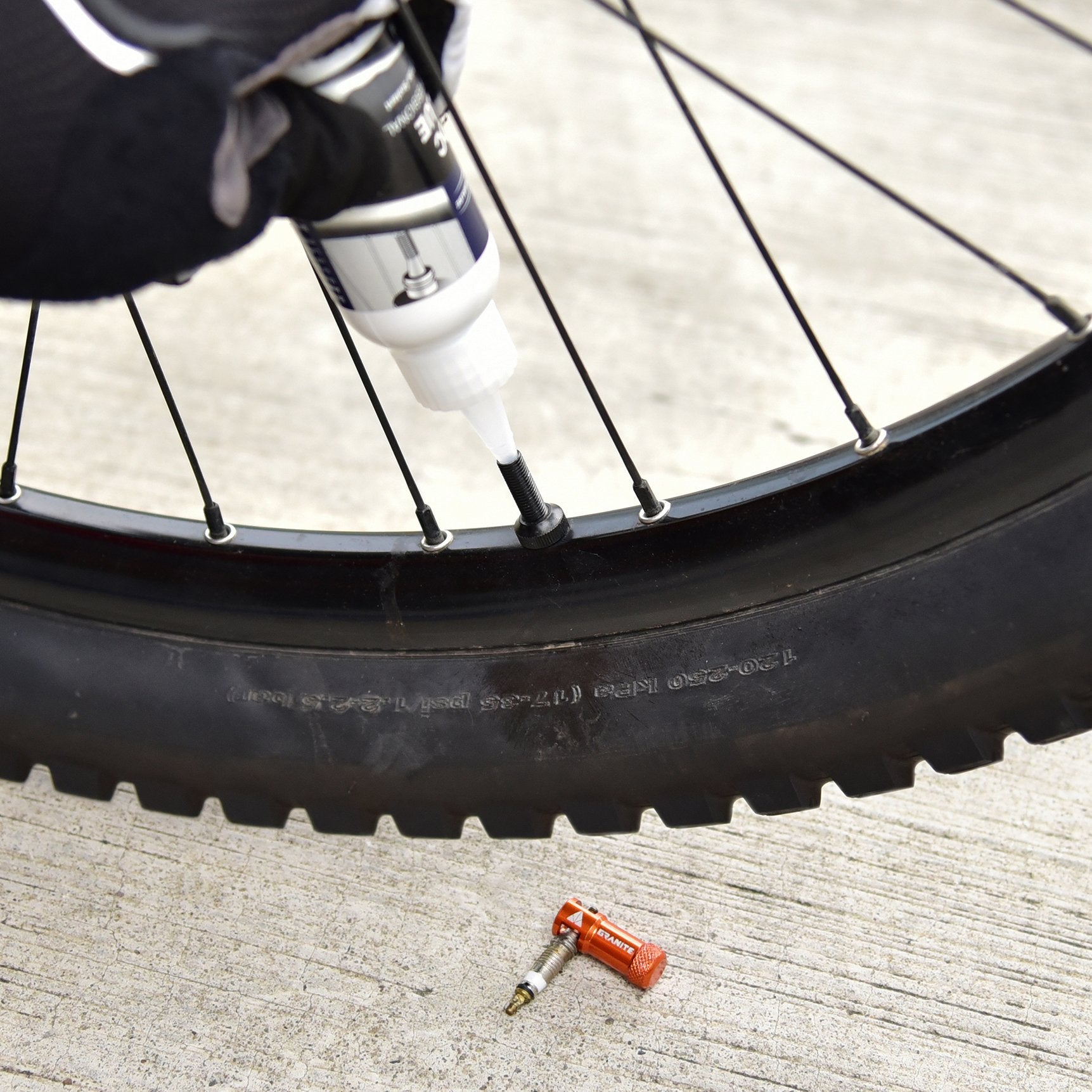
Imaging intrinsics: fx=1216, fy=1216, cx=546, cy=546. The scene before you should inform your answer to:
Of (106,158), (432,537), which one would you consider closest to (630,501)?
(432,537)

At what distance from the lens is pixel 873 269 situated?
1.18 m

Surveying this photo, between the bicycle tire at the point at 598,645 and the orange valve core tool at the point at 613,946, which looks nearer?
the bicycle tire at the point at 598,645

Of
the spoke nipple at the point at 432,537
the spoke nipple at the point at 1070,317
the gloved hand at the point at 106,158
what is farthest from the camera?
the spoke nipple at the point at 432,537

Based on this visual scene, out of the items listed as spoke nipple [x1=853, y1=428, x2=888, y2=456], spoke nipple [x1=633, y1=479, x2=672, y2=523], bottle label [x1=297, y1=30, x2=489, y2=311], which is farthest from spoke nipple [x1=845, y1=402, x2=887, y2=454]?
bottle label [x1=297, y1=30, x2=489, y2=311]

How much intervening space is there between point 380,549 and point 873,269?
711 millimetres

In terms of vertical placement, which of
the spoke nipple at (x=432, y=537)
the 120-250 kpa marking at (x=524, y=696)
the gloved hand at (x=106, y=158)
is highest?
the gloved hand at (x=106, y=158)


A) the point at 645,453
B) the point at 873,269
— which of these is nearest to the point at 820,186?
→ the point at 873,269

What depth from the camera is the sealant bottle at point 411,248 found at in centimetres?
42

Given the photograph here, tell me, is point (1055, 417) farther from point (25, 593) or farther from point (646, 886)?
point (25, 593)

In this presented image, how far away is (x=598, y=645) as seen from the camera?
62cm

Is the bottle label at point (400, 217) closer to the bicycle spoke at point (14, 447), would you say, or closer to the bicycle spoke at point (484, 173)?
the bicycle spoke at point (484, 173)

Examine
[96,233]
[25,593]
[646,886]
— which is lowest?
[646,886]

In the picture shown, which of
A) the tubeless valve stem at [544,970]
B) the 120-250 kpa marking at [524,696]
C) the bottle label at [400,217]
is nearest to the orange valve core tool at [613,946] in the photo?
the tubeless valve stem at [544,970]

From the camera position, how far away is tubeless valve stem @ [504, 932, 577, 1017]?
0.67 m
